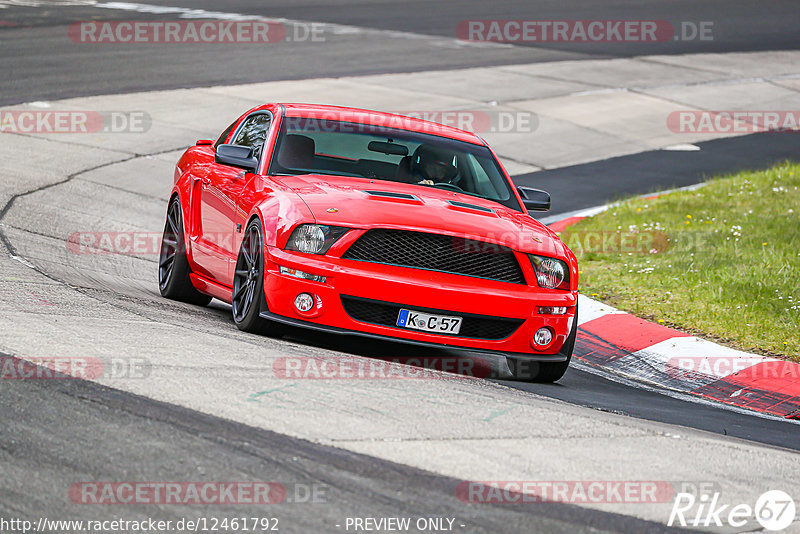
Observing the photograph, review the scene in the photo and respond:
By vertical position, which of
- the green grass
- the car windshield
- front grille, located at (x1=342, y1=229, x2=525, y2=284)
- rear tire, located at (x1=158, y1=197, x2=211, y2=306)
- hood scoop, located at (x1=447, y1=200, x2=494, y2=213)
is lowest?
the green grass

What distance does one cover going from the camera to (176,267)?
8.92 meters

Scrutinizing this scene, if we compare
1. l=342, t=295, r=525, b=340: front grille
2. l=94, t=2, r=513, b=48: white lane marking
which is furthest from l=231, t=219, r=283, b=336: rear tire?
l=94, t=2, r=513, b=48: white lane marking

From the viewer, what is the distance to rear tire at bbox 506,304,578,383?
24.2 ft

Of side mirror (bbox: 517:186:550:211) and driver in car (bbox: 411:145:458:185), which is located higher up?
driver in car (bbox: 411:145:458:185)

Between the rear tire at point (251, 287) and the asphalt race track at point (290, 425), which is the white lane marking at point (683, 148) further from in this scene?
the rear tire at point (251, 287)

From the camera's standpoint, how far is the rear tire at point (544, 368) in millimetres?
7387

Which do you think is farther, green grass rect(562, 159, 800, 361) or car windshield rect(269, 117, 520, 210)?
green grass rect(562, 159, 800, 361)

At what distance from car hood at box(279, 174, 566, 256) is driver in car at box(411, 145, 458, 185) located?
309 mm

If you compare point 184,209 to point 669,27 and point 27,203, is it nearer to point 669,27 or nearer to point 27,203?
point 27,203

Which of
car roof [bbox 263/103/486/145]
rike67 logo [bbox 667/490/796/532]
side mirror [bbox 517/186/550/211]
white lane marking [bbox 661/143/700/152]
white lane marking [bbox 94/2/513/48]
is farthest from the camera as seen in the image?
white lane marking [bbox 94/2/513/48]

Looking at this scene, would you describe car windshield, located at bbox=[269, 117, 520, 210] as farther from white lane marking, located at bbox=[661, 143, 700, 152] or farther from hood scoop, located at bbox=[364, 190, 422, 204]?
white lane marking, located at bbox=[661, 143, 700, 152]

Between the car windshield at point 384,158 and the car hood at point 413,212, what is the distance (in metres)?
0.24

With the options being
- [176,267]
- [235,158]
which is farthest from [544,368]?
[176,267]

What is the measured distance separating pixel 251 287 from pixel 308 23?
72.4 feet
